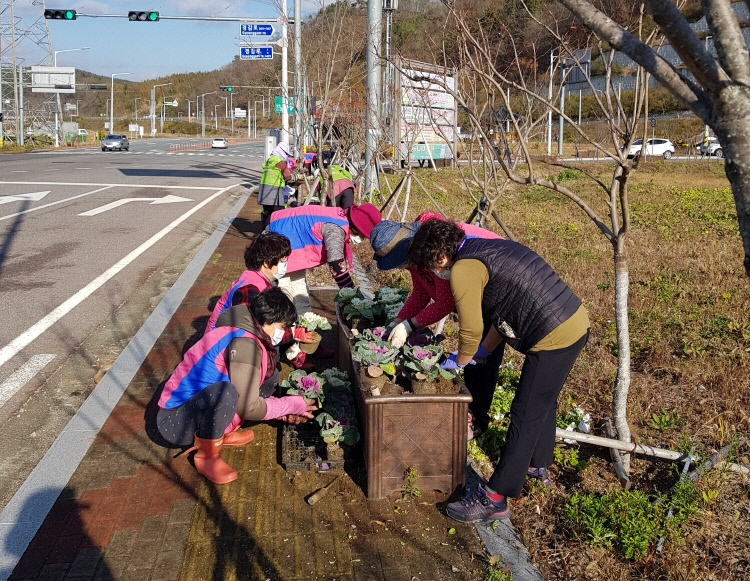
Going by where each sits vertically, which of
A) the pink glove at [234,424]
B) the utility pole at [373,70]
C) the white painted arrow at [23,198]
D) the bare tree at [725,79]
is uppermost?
the utility pole at [373,70]

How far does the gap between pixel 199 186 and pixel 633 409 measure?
1861cm

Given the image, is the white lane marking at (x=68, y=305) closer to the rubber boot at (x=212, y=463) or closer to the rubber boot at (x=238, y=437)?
the rubber boot at (x=238, y=437)

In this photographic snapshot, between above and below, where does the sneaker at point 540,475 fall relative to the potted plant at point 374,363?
below

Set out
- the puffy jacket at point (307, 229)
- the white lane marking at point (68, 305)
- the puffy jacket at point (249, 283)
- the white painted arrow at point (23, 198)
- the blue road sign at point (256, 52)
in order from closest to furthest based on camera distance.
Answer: the puffy jacket at point (249, 283), the puffy jacket at point (307, 229), the white lane marking at point (68, 305), the white painted arrow at point (23, 198), the blue road sign at point (256, 52)

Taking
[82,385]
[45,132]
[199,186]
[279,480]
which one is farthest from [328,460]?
[45,132]

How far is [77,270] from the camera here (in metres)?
9.14

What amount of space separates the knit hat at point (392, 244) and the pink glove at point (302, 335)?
1551mm

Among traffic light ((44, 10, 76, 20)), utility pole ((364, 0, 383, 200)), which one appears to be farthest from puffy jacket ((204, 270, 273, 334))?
traffic light ((44, 10, 76, 20))

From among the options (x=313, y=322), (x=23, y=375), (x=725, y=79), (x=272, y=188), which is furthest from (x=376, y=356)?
(x=272, y=188)

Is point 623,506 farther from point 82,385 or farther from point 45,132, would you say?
point 45,132

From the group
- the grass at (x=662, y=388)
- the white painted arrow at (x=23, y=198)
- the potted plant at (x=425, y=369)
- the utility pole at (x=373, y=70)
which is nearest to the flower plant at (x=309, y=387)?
the potted plant at (x=425, y=369)

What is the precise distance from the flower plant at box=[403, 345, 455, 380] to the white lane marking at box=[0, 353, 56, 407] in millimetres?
2959

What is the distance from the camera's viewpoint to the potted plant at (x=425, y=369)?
11.8ft

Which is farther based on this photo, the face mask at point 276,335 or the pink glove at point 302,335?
the pink glove at point 302,335
